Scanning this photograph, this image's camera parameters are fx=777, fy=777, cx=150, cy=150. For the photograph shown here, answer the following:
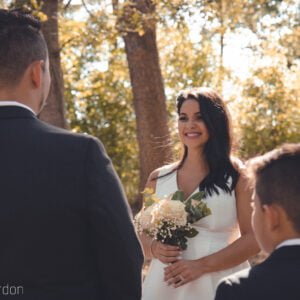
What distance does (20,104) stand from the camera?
3092mm

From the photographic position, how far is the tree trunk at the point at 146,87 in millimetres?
11000

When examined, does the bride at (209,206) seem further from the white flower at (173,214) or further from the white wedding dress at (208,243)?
the white flower at (173,214)

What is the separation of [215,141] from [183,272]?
0.95 metres

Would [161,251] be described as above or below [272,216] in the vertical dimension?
below

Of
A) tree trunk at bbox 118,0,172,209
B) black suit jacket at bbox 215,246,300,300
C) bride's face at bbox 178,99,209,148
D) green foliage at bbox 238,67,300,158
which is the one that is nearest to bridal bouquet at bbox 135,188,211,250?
bride's face at bbox 178,99,209,148

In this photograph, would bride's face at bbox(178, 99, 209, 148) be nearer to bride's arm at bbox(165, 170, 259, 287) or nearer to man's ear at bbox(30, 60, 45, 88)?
bride's arm at bbox(165, 170, 259, 287)

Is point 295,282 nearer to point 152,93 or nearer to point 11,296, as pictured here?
point 11,296

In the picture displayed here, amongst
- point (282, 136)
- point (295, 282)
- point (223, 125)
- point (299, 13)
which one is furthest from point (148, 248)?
point (299, 13)

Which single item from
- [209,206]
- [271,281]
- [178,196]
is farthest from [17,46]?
[209,206]

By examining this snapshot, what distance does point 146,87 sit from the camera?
1113 centimetres

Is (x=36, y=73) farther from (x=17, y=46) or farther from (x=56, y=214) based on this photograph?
(x=56, y=214)

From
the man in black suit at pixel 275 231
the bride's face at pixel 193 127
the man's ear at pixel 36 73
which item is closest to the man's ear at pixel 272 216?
the man in black suit at pixel 275 231

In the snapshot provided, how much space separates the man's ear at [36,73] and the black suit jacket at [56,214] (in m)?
0.20

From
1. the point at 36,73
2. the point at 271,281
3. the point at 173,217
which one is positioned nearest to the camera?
the point at 271,281
